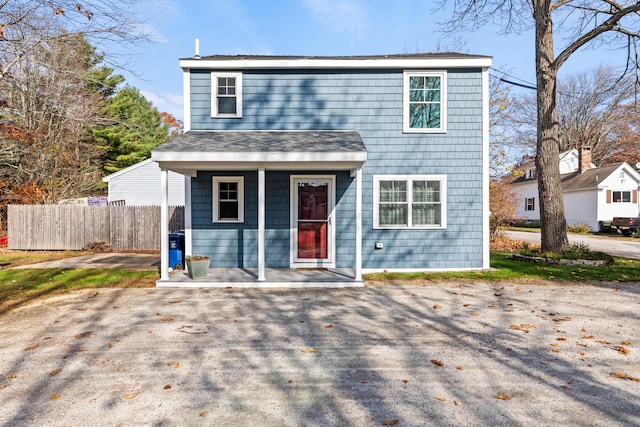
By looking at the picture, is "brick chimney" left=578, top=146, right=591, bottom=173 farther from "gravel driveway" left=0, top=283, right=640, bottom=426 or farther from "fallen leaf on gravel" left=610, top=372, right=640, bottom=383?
"fallen leaf on gravel" left=610, top=372, right=640, bottom=383

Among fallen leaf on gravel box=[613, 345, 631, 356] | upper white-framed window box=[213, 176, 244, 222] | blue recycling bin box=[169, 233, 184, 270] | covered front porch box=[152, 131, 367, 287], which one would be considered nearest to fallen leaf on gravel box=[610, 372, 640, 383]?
fallen leaf on gravel box=[613, 345, 631, 356]

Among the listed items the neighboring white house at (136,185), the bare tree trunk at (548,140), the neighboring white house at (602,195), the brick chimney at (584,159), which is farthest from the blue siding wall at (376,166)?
the brick chimney at (584,159)

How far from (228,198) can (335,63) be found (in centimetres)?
434

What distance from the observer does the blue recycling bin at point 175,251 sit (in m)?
8.51

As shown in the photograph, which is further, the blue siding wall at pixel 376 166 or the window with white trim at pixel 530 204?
the window with white trim at pixel 530 204

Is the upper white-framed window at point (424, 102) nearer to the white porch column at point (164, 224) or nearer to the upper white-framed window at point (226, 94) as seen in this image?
the upper white-framed window at point (226, 94)

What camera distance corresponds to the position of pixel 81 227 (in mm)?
13367

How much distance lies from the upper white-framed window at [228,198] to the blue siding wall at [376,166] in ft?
0.57

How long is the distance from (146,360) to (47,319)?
2.64 metres

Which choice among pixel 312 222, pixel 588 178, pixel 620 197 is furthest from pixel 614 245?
pixel 312 222

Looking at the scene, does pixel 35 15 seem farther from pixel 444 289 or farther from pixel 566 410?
pixel 566 410

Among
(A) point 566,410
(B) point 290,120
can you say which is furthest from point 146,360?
(B) point 290,120

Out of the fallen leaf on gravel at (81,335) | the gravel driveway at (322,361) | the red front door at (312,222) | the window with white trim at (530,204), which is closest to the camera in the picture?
the gravel driveway at (322,361)

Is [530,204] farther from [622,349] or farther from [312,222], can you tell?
[622,349]
